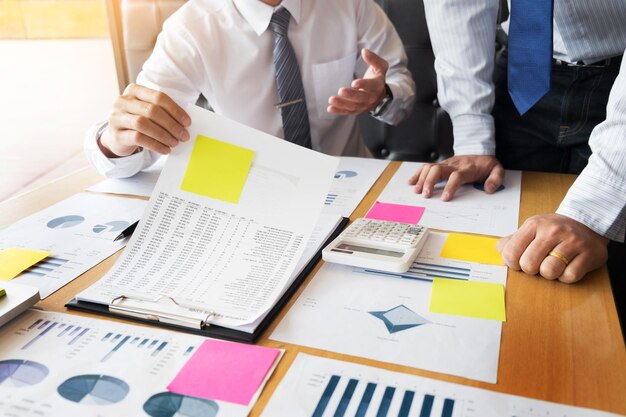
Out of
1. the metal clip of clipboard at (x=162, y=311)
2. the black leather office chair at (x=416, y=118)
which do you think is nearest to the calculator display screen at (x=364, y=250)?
the metal clip of clipboard at (x=162, y=311)

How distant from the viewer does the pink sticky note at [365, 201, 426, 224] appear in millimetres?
847

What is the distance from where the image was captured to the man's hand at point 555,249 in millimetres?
635

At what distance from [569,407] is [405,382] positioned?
13 cm

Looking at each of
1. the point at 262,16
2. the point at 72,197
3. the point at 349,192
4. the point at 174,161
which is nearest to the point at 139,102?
the point at 174,161

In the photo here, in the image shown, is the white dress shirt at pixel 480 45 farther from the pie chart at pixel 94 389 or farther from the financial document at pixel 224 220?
the pie chart at pixel 94 389

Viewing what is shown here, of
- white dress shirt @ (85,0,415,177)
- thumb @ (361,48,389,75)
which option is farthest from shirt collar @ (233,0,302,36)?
thumb @ (361,48,389,75)

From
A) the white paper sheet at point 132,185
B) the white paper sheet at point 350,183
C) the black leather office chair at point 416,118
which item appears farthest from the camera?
the black leather office chair at point 416,118

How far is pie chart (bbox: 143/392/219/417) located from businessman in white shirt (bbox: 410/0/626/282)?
1.37 ft

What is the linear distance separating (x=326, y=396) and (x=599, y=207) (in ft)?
1.59

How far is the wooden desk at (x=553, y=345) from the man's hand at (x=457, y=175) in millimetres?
302

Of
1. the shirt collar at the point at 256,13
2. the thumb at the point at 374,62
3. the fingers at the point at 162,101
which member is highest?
the shirt collar at the point at 256,13

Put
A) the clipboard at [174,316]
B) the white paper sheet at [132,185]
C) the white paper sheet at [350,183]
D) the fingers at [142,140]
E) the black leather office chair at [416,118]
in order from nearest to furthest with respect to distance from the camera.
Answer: the clipboard at [174,316] → the fingers at [142,140] → the white paper sheet at [350,183] → the white paper sheet at [132,185] → the black leather office chair at [416,118]

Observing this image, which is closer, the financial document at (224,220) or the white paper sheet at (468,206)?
the financial document at (224,220)

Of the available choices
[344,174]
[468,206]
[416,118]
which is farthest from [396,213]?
[416,118]
